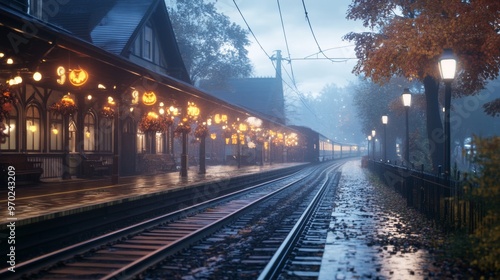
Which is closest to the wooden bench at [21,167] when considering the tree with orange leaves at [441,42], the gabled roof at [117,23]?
the gabled roof at [117,23]

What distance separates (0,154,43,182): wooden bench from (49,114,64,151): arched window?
2.27 meters

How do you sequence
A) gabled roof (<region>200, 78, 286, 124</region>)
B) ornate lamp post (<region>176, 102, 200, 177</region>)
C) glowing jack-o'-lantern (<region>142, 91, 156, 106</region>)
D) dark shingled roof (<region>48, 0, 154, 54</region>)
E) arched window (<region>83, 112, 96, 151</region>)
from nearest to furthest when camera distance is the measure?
1. glowing jack-o'-lantern (<region>142, 91, 156, 106</region>)
2. arched window (<region>83, 112, 96, 151</region>)
3. ornate lamp post (<region>176, 102, 200, 177</region>)
4. dark shingled roof (<region>48, 0, 154, 54</region>)
5. gabled roof (<region>200, 78, 286, 124</region>)

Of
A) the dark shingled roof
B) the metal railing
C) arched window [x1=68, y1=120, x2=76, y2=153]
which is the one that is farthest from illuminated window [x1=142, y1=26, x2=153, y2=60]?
the metal railing

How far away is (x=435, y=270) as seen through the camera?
26.6 feet

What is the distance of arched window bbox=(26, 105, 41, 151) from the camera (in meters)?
20.1

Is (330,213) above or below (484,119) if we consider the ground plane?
below

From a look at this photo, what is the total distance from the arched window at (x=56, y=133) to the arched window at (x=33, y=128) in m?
0.90

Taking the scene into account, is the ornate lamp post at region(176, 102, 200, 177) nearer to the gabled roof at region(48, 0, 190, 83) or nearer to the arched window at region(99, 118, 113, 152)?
the arched window at region(99, 118, 113, 152)

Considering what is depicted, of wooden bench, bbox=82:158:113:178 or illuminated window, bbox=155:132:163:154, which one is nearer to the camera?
wooden bench, bbox=82:158:113:178

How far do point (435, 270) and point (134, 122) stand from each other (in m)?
23.1

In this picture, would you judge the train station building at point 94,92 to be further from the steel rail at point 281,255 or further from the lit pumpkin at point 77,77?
the steel rail at point 281,255

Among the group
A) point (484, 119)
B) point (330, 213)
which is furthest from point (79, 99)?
point (484, 119)

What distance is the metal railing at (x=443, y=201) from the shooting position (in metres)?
9.24

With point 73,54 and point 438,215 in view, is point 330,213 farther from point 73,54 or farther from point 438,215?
point 73,54
